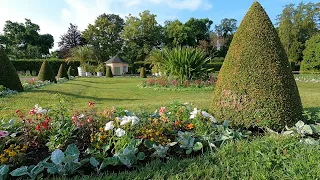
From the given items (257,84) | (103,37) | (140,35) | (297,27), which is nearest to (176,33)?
(140,35)

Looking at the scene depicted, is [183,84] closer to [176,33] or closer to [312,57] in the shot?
[312,57]

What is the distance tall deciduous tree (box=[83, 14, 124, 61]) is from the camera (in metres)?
42.9

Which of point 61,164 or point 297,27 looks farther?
point 297,27

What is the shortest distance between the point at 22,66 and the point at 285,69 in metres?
32.8

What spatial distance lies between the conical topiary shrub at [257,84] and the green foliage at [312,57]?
26.5 meters

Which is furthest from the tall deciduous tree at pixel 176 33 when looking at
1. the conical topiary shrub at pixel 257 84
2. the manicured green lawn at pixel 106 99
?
the conical topiary shrub at pixel 257 84

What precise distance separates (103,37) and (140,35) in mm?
7277

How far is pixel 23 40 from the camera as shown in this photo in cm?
4241

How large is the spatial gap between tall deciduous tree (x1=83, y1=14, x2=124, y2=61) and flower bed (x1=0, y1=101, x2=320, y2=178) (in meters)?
41.4

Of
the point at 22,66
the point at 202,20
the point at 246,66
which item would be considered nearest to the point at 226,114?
the point at 246,66

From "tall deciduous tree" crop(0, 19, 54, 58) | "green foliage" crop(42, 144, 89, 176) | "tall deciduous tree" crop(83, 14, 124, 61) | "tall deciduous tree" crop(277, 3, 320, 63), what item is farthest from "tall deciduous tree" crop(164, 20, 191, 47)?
"green foliage" crop(42, 144, 89, 176)

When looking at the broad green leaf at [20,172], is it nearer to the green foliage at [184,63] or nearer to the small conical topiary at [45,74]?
the green foliage at [184,63]

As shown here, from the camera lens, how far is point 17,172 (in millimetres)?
1942

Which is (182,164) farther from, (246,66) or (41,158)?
(246,66)
